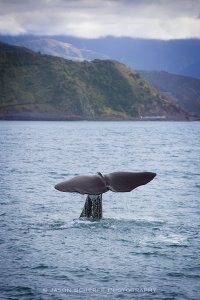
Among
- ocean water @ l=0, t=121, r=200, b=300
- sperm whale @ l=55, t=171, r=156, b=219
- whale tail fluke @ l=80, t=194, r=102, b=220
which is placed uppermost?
sperm whale @ l=55, t=171, r=156, b=219

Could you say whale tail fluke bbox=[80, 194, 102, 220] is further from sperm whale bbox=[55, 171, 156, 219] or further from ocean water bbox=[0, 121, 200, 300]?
sperm whale bbox=[55, 171, 156, 219]

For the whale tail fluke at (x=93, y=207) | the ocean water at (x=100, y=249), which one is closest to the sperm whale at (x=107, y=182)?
the whale tail fluke at (x=93, y=207)

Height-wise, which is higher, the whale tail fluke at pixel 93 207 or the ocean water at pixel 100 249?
the whale tail fluke at pixel 93 207

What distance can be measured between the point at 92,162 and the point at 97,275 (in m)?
42.3

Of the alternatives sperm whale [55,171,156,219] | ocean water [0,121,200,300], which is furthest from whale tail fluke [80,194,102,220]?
sperm whale [55,171,156,219]

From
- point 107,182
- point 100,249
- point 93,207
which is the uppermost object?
point 107,182

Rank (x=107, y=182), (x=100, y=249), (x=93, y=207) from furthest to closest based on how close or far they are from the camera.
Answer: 1. (x=93, y=207)
2. (x=100, y=249)
3. (x=107, y=182)

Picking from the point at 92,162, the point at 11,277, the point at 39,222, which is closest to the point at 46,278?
the point at 11,277

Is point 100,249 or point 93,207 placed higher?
point 93,207

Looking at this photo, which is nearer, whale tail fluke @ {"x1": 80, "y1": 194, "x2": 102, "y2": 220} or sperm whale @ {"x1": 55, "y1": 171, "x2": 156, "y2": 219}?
sperm whale @ {"x1": 55, "y1": 171, "x2": 156, "y2": 219}

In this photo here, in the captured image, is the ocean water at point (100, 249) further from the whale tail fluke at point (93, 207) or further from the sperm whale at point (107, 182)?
the sperm whale at point (107, 182)

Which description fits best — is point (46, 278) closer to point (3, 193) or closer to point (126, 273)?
point (126, 273)

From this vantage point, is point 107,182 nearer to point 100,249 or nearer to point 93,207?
point 100,249

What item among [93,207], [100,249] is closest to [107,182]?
[100,249]
